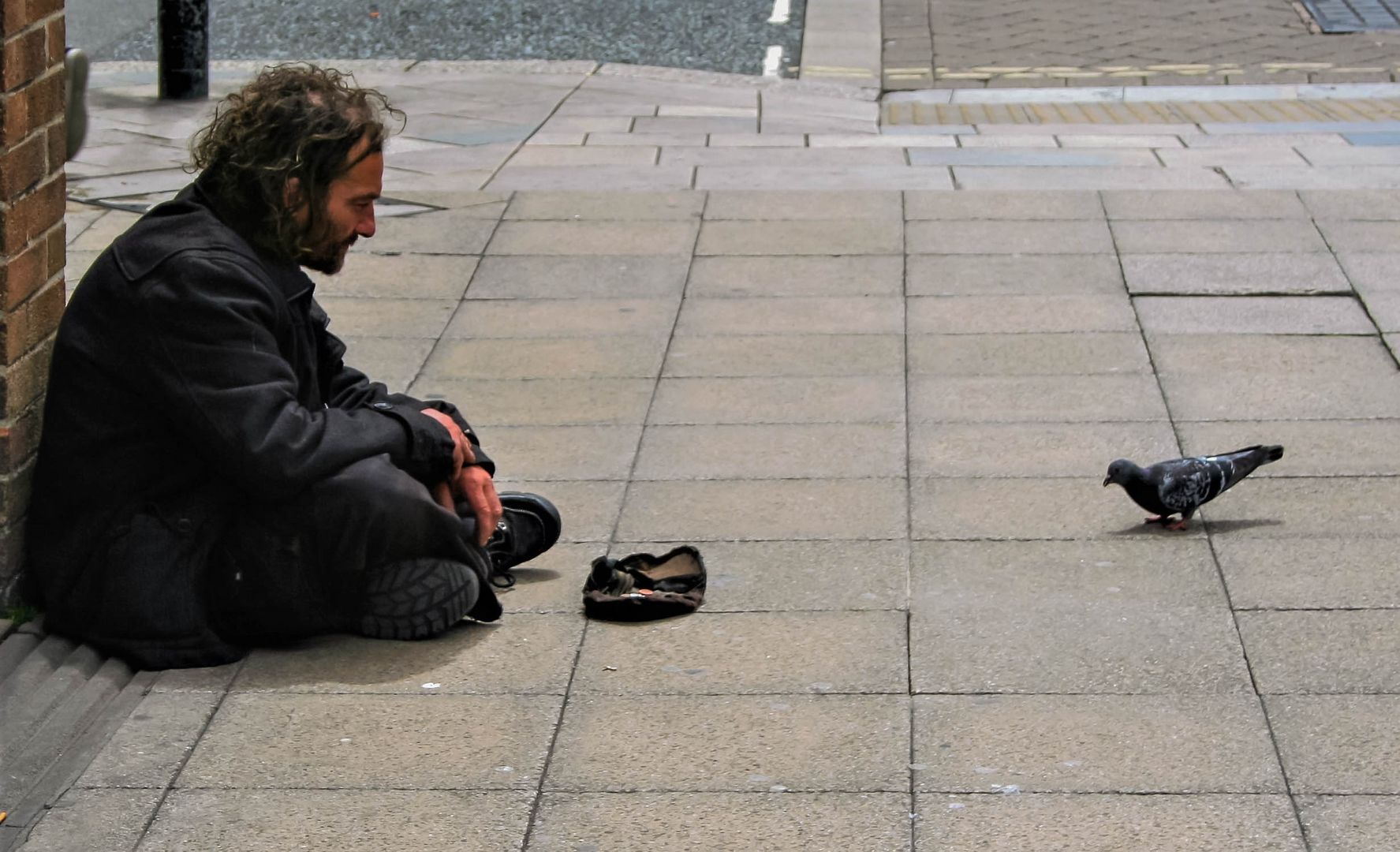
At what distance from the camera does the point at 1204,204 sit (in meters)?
8.25

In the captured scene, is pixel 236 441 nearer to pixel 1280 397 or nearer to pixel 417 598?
pixel 417 598

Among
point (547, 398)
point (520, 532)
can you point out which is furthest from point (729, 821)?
point (547, 398)

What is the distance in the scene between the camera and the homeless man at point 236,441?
377 cm

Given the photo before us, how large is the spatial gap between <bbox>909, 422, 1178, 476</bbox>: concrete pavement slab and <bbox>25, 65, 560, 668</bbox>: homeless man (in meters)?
1.76

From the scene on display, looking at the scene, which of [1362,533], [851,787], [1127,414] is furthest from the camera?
[1127,414]

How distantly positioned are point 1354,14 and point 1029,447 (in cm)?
1058

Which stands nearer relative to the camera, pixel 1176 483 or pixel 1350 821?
pixel 1350 821

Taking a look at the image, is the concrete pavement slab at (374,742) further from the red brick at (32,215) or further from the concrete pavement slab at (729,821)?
the red brick at (32,215)

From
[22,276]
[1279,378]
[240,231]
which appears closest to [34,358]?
[22,276]

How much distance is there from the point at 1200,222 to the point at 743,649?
4.57m

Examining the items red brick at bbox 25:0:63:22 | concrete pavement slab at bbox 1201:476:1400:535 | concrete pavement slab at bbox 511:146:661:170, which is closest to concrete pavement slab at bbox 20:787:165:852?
red brick at bbox 25:0:63:22

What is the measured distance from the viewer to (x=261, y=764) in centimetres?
355

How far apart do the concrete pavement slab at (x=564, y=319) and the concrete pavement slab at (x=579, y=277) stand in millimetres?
84

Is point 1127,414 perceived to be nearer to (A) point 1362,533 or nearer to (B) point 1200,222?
(A) point 1362,533
